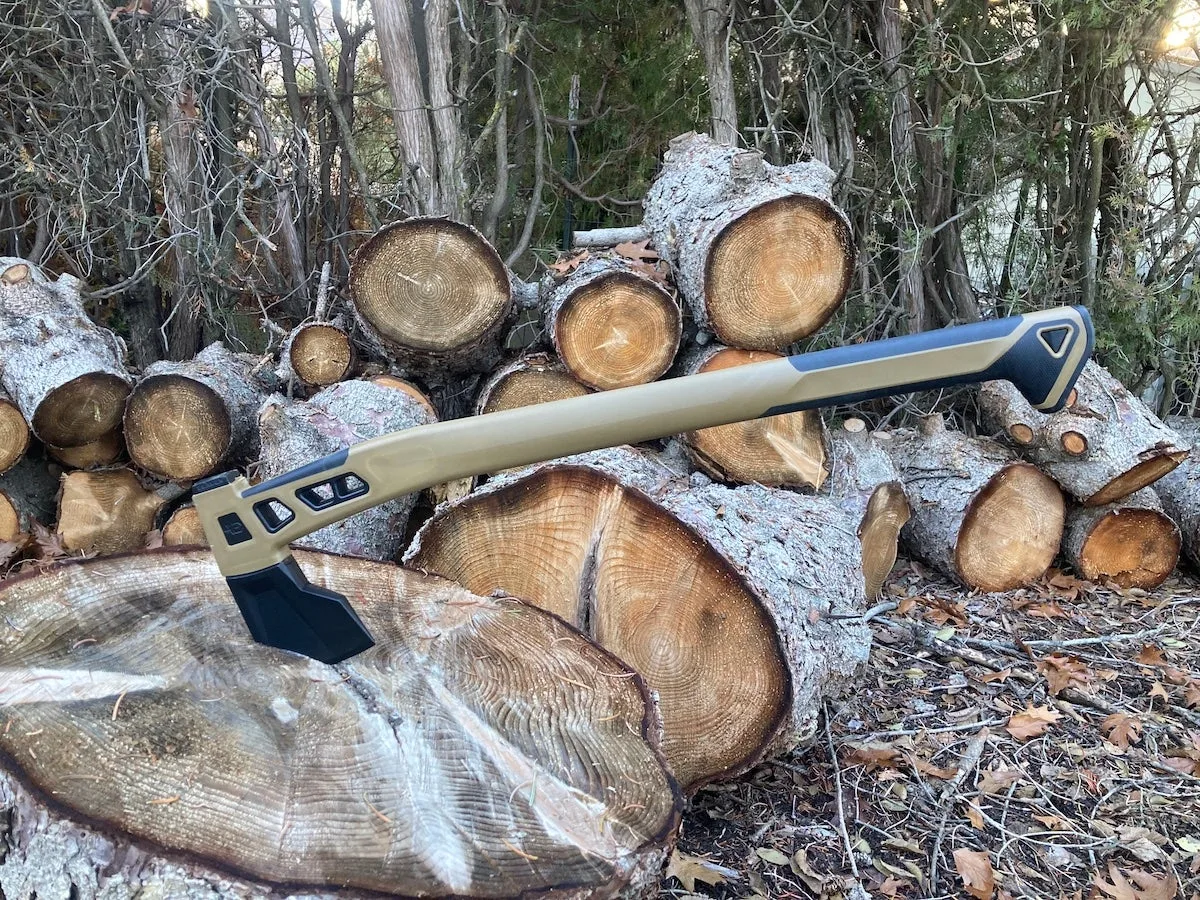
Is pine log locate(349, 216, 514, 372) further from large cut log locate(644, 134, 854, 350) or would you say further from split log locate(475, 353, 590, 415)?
large cut log locate(644, 134, 854, 350)

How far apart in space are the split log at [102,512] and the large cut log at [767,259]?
2182 millimetres

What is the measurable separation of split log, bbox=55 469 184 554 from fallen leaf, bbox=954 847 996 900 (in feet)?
9.50

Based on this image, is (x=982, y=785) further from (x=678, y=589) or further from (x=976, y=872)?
(x=678, y=589)

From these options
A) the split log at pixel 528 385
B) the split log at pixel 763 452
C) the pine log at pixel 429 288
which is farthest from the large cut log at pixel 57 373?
the split log at pixel 763 452

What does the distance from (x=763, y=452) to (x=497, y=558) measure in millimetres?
997

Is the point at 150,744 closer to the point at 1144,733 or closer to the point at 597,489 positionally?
the point at 597,489

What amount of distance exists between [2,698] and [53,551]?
2.20 meters

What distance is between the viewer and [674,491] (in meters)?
2.12

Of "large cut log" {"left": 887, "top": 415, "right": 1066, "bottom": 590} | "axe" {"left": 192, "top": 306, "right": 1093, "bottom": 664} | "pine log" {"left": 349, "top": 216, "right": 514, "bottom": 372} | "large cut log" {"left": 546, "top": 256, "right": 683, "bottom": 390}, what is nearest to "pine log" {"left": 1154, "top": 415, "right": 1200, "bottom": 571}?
"large cut log" {"left": 887, "top": 415, "right": 1066, "bottom": 590}

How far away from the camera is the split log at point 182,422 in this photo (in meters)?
2.86

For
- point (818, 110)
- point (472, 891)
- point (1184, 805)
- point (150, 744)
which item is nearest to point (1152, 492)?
point (1184, 805)

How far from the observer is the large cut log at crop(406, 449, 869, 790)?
1.75 m

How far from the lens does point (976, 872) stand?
5.45 ft

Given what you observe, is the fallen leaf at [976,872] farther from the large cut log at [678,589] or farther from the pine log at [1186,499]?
the pine log at [1186,499]
